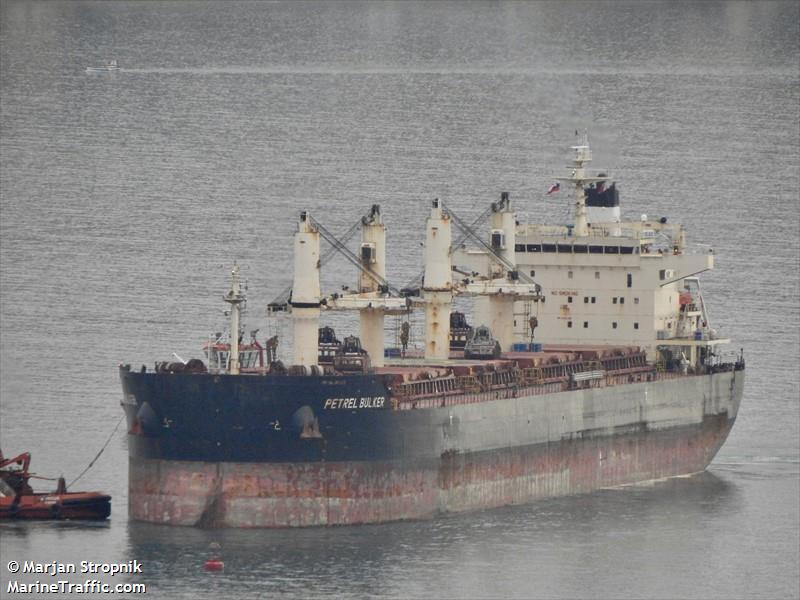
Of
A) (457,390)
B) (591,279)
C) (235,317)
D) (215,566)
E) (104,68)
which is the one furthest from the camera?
(104,68)

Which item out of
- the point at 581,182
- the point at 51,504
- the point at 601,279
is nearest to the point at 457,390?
the point at 51,504

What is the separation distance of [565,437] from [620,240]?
28.5 feet

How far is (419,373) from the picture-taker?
7488 centimetres

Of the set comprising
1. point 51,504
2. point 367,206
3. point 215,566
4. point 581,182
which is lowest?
point 215,566

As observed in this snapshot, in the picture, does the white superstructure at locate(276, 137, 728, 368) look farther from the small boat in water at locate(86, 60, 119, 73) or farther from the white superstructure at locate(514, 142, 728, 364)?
the small boat in water at locate(86, 60, 119, 73)

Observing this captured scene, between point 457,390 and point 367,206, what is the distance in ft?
149

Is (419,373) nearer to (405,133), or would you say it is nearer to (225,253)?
(225,253)

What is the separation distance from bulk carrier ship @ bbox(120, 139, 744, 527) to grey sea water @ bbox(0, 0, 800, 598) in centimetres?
107

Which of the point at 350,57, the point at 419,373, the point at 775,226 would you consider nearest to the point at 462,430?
the point at 419,373

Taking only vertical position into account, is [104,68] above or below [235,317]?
above

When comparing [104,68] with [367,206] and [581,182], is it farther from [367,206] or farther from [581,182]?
[581,182]

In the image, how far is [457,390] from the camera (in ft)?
249

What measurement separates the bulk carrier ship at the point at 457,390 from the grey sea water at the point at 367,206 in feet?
3.50

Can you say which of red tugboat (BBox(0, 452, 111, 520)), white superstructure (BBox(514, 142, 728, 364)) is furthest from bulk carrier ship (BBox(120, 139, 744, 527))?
red tugboat (BBox(0, 452, 111, 520))
